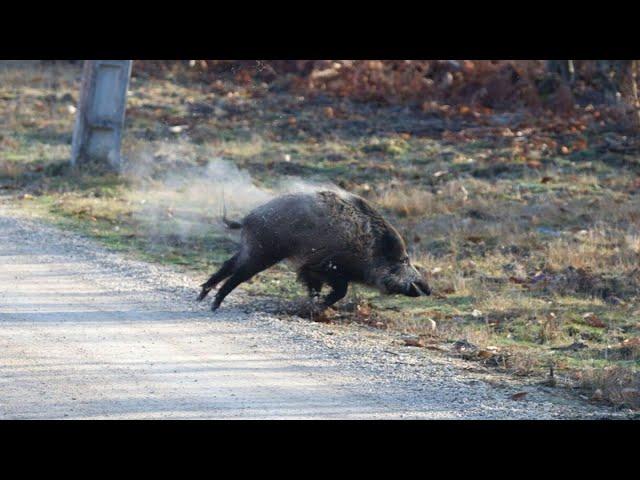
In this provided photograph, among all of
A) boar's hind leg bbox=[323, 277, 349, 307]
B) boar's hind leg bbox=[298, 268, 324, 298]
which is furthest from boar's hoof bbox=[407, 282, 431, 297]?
boar's hind leg bbox=[298, 268, 324, 298]

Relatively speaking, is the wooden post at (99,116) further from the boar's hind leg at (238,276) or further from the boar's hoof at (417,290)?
the boar's hoof at (417,290)

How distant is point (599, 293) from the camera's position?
1180 cm

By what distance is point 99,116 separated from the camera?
17203mm

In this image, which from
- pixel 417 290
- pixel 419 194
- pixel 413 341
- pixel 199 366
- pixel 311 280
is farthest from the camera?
pixel 419 194

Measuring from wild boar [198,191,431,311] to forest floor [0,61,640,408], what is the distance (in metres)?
0.39

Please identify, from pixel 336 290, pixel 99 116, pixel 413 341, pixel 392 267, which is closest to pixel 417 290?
pixel 392 267

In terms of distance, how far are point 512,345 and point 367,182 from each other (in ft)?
27.2

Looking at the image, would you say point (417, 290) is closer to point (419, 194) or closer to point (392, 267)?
point (392, 267)

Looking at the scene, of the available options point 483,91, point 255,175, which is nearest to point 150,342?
point 255,175

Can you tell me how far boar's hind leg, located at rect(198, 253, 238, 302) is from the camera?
10.2 meters

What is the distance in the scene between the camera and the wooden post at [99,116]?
1716 centimetres

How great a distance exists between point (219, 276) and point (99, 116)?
7.87 meters

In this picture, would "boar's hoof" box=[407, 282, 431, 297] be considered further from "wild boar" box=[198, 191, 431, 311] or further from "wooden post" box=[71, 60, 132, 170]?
"wooden post" box=[71, 60, 132, 170]
